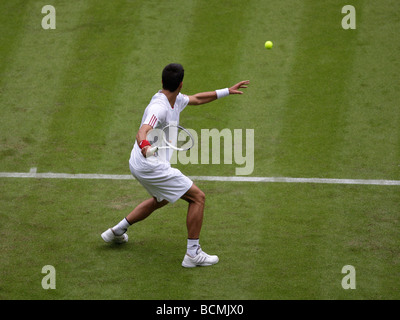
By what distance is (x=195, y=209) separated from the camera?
724 centimetres

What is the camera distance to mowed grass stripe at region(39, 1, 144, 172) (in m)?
9.62

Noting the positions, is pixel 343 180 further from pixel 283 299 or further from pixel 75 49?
pixel 75 49

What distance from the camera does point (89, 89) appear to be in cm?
1080

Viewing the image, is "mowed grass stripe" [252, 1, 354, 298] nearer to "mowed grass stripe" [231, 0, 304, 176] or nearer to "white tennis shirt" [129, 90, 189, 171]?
"mowed grass stripe" [231, 0, 304, 176]

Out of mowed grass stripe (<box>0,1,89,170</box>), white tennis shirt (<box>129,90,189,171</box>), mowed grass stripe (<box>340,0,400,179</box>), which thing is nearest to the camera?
white tennis shirt (<box>129,90,189,171</box>)

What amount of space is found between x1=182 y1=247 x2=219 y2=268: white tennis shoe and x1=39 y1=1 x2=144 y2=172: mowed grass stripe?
2673 millimetres

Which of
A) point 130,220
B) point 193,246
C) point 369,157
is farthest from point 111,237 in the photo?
point 369,157

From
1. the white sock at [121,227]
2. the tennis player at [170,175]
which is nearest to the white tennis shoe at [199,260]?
→ the tennis player at [170,175]

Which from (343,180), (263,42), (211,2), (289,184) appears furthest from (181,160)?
(211,2)

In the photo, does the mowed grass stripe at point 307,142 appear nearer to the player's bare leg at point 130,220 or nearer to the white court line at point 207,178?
the white court line at point 207,178

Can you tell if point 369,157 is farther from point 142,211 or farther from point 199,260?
point 142,211

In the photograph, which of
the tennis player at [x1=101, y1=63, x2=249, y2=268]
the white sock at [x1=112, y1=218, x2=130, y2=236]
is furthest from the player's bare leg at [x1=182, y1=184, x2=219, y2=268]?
the white sock at [x1=112, y1=218, x2=130, y2=236]

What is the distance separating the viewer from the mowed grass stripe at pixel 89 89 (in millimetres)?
9617

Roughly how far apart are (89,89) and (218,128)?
238cm
